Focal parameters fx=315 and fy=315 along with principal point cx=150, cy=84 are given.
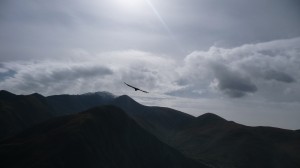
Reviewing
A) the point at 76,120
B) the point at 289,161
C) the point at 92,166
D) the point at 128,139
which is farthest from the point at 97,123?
the point at 289,161

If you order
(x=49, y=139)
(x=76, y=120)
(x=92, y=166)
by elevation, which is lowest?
(x=92, y=166)

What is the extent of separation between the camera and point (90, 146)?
13538 centimetres

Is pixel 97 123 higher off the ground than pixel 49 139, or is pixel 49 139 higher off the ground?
pixel 97 123

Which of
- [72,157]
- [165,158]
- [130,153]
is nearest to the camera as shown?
[72,157]

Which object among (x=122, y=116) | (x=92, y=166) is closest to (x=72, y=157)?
(x=92, y=166)

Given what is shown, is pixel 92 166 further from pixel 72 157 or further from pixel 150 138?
pixel 150 138

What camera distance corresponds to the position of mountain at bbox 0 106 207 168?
385 ft

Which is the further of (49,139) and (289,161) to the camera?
(289,161)

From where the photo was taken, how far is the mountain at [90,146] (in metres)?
117

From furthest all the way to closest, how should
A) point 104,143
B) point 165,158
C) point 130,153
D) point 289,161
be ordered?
point 289,161, point 165,158, point 130,153, point 104,143

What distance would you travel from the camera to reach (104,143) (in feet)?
486

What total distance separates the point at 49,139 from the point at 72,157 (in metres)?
15.5

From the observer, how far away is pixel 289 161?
619ft

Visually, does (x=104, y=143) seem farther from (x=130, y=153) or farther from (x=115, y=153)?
(x=130, y=153)
